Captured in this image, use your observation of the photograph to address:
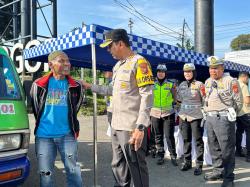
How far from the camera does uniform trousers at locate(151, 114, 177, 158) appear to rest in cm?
591

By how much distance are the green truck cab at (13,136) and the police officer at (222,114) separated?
2613 mm

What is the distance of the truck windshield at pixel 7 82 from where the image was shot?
3.44 meters

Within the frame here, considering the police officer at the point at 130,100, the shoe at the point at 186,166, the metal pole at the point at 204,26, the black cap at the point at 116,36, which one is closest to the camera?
the police officer at the point at 130,100

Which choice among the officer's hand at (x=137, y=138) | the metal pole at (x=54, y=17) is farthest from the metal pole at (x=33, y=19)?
the officer's hand at (x=137, y=138)

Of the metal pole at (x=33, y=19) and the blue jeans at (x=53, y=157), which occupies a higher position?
the metal pole at (x=33, y=19)

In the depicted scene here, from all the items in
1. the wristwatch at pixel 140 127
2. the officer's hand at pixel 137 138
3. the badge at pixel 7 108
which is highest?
the badge at pixel 7 108

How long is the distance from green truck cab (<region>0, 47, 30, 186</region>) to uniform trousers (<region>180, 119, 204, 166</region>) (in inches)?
119

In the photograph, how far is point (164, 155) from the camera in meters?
6.41

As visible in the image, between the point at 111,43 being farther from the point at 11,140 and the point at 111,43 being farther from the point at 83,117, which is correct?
the point at 83,117

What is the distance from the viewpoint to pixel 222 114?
445 centimetres

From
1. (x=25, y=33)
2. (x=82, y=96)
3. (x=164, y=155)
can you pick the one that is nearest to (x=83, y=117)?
(x=25, y=33)

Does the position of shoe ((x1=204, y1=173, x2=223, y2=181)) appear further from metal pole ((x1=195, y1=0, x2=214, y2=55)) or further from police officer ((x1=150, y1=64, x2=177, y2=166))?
metal pole ((x1=195, y1=0, x2=214, y2=55))

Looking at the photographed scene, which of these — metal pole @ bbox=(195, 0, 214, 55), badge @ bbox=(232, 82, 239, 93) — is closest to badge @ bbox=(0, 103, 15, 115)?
badge @ bbox=(232, 82, 239, 93)

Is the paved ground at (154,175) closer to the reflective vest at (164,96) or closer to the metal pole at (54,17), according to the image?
the reflective vest at (164,96)
